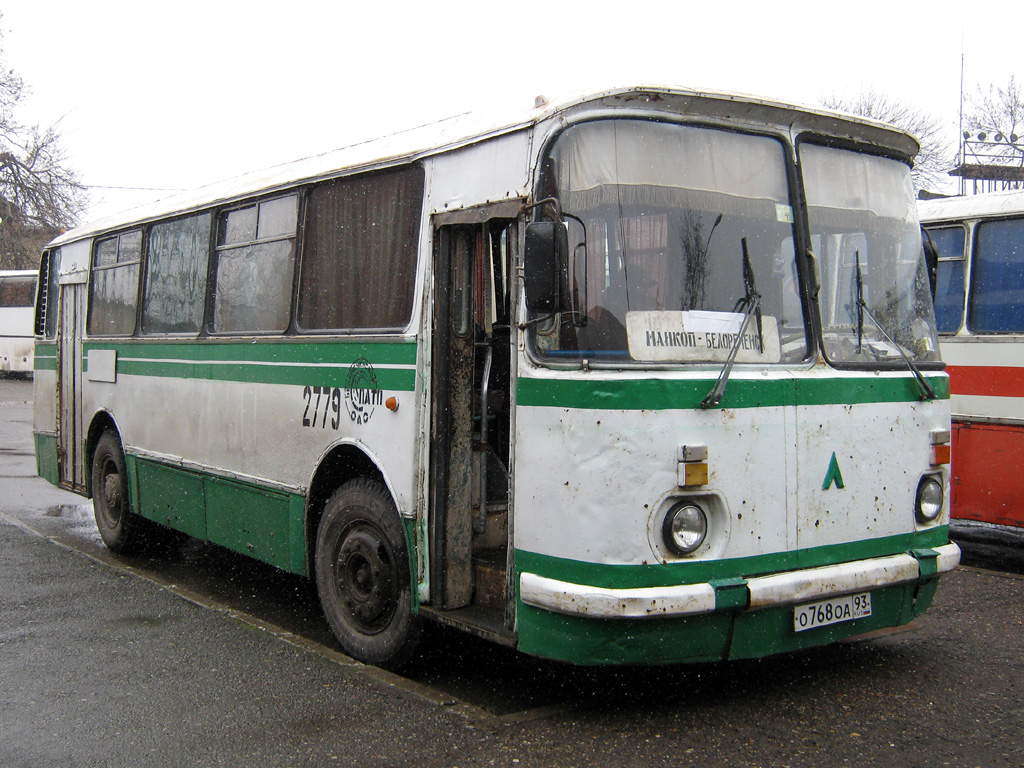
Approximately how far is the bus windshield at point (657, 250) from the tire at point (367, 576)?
1599 mm

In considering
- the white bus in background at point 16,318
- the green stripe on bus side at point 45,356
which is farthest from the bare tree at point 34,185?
the green stripe on bus side at point 45,356

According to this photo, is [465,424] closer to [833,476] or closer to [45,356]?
[833,476]

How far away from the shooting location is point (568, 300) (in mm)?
4496

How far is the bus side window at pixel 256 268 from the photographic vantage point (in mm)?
6637

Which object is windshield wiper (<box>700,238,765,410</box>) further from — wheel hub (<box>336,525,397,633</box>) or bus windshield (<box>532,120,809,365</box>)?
wheel hub (<box>336,525,397,633</box>)

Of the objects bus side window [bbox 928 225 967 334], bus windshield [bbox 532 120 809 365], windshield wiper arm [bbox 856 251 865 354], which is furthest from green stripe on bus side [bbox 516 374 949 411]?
bus side window [bbox 928 225 967 334]

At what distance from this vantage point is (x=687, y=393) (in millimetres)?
4410

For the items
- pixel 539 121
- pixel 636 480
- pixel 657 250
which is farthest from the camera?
pixel 539 121

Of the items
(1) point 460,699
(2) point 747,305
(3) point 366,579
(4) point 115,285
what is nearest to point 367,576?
(3) point 366,579

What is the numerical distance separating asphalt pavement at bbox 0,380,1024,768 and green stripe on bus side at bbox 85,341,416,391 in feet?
5.16

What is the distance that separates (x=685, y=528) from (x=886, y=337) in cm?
165

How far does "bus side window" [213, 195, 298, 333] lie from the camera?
6637 mm

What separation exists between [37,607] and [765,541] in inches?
199

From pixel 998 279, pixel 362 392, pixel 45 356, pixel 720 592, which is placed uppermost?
pixel 998 279
